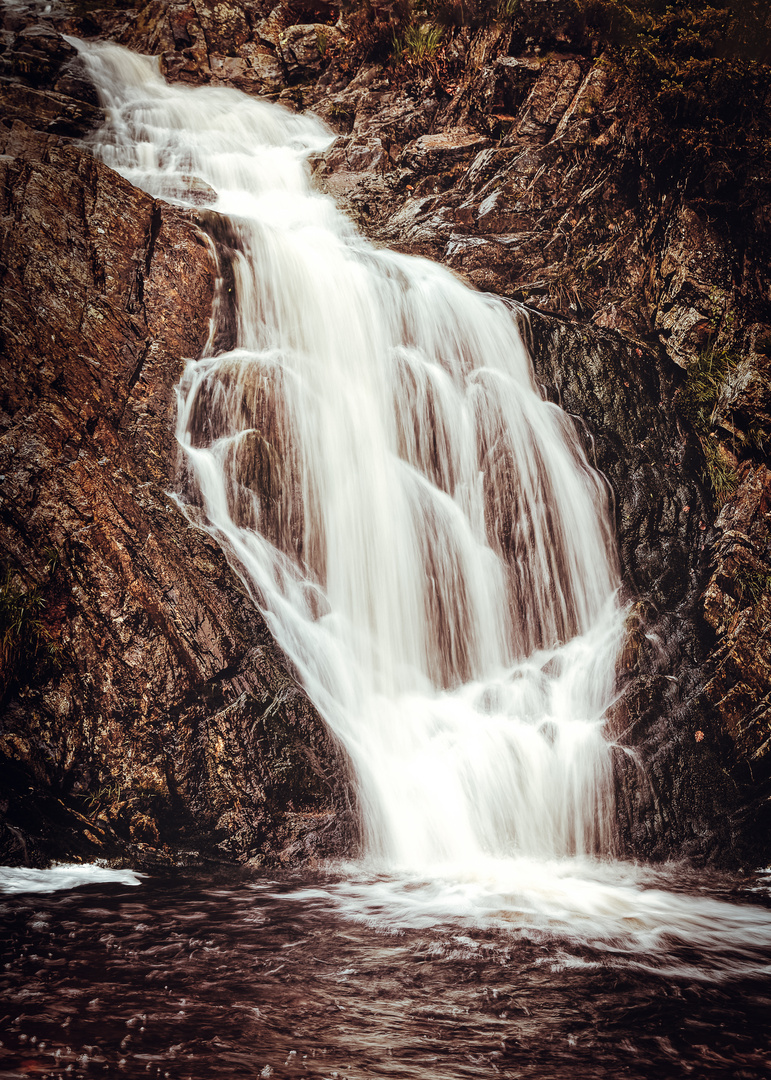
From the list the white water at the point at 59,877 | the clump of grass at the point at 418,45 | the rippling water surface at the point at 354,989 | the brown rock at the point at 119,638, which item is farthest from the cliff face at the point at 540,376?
the rippling water surface at the point at 354,989

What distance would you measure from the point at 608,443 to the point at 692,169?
4.07m

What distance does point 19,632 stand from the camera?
212 inches

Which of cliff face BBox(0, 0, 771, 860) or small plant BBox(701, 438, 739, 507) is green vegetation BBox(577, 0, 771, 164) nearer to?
cliff face BBox(0, 0, 771, 860)

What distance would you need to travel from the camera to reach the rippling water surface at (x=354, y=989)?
2891 millimetres

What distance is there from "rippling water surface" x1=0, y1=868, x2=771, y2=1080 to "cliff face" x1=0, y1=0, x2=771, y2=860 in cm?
106

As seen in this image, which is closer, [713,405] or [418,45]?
[713,405]

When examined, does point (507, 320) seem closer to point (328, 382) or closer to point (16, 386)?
point (328, 382)

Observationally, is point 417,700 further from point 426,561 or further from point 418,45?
point 418,45

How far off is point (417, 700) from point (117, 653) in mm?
2889

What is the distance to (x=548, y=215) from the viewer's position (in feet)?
32.4

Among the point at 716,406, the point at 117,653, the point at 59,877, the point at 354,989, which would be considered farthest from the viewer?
the point at 716,406

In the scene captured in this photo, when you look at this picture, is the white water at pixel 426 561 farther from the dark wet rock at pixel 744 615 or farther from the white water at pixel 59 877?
the white water at pixel 59 877

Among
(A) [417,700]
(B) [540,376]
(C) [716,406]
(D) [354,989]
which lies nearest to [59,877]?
(D) [354,989]

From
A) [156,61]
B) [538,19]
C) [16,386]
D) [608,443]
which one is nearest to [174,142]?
[156,61]
